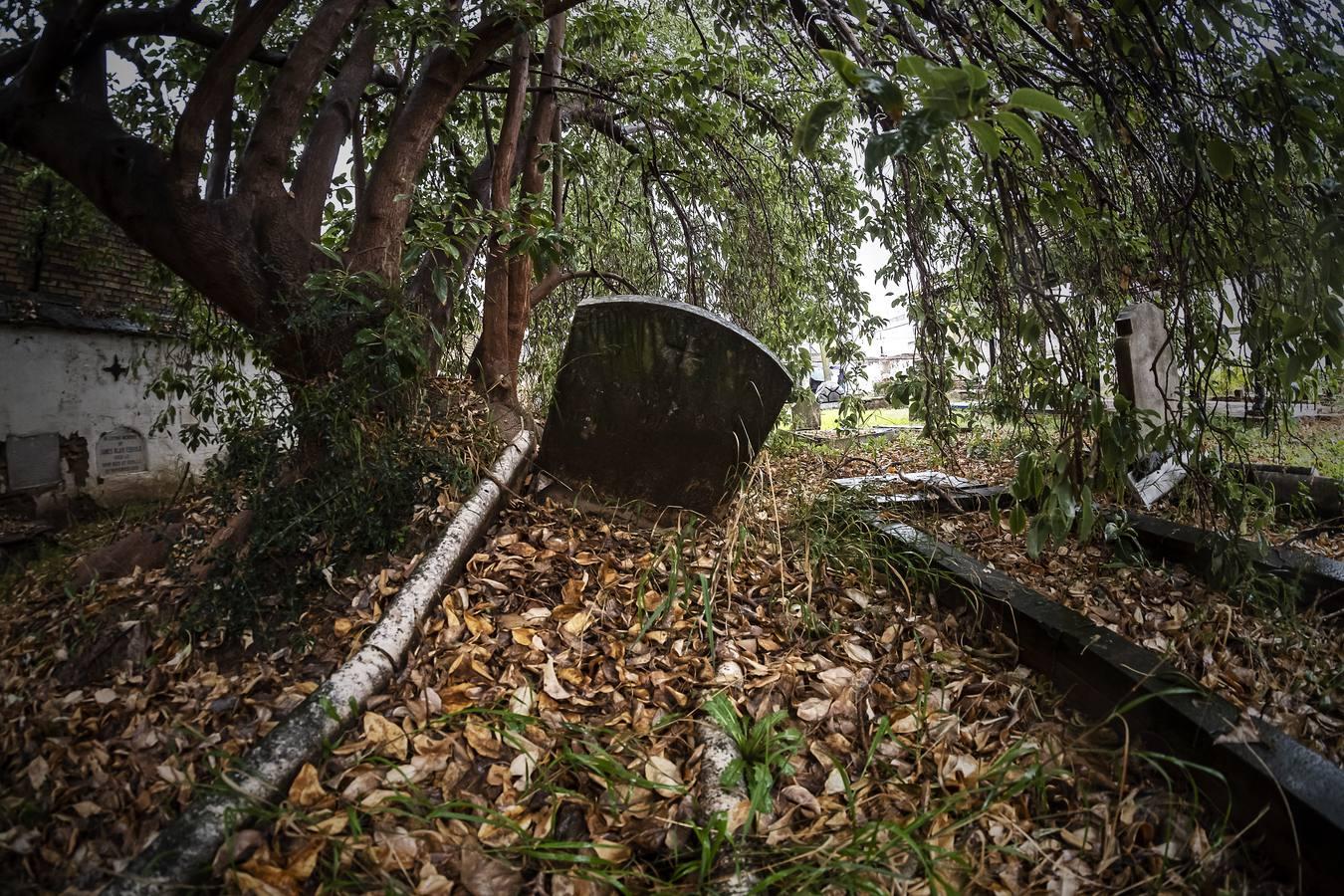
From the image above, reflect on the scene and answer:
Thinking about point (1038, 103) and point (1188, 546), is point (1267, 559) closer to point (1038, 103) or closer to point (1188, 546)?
point (1188, 546)

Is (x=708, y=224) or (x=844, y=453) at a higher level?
(x=708, y=224)

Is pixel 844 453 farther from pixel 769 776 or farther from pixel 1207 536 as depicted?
pixel 769 776

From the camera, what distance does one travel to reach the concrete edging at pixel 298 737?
4.63ft

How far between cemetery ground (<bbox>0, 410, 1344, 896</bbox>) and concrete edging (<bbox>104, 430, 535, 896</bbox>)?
0.06 m

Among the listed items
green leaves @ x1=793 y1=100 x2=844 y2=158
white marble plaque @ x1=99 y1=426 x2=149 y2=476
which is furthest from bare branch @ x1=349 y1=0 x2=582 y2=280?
white marble plaque @ x1=99 y1=426 x2=149 y2=476

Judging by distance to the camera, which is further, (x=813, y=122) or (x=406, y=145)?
(x=406, y=145)

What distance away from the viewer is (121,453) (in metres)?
6.65

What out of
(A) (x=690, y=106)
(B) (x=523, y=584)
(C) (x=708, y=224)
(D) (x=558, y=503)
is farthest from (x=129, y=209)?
(C) (x=708, y=224)

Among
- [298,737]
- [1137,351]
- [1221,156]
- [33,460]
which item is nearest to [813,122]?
[1221,156]

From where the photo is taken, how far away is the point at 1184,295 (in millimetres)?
2029

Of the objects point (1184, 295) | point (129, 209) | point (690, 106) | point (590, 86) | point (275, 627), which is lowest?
point (275, 627)

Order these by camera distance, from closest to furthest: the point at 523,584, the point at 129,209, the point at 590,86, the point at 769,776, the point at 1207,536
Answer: the point at 769,776
the point at 1207,536
the point at 523,584
the point at 129,209
the point at 590,86

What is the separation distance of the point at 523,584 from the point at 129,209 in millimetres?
2924

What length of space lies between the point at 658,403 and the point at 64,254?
7.29 metres
